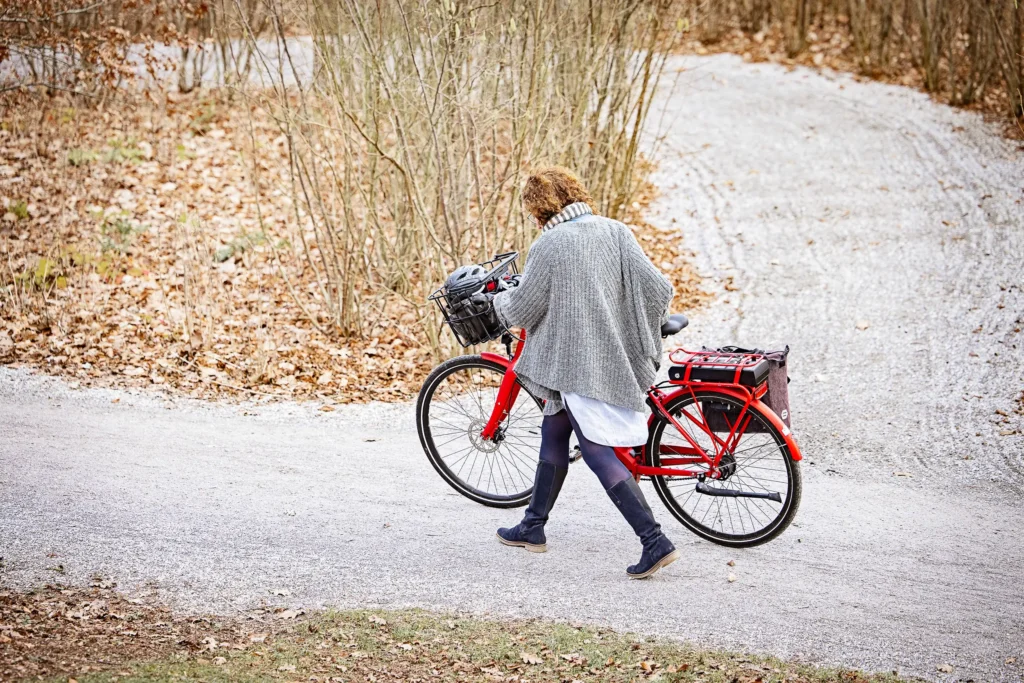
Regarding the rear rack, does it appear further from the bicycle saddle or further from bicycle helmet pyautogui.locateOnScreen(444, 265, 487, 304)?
bicycle helmet pyautogui.locateOnScreen(444, 265, 487, 304)

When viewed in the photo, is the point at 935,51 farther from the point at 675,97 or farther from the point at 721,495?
the point at 721,495

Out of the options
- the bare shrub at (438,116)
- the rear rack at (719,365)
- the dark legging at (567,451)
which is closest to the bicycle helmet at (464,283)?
the dark legging at (567,451)

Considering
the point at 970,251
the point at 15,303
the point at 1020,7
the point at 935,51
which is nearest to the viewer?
the point at 15,303

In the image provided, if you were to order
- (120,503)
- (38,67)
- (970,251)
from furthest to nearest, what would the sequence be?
(38,67) < (970,251) < (120,503)

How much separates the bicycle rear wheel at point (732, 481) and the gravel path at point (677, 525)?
0.12 metres

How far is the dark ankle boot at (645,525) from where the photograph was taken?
4.08 meters

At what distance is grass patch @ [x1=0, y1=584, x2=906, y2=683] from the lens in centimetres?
345

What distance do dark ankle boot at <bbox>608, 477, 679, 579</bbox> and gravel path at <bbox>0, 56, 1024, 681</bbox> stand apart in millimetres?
128

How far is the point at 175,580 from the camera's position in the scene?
4129mm

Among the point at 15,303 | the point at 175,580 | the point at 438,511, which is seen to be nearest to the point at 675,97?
the point at 15,303

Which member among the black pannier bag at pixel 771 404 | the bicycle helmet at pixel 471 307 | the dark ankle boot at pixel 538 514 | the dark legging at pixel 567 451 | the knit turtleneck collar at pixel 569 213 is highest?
the knit turtleneck collar at pixel 569 213

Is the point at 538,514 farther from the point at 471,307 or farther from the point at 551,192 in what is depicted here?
the point at 551,192

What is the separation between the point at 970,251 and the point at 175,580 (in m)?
→ 8.47

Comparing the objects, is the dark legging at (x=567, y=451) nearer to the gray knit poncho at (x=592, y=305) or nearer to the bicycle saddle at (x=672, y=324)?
the gray knit poncho at (x=592, y=305)
